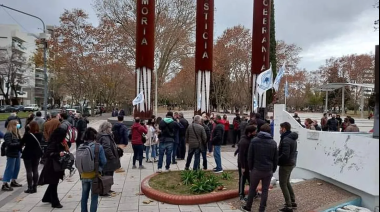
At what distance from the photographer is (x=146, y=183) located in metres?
8.36

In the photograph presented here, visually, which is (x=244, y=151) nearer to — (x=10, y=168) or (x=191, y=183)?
(x=191, y=183)

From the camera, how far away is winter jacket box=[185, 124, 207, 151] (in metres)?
9.57

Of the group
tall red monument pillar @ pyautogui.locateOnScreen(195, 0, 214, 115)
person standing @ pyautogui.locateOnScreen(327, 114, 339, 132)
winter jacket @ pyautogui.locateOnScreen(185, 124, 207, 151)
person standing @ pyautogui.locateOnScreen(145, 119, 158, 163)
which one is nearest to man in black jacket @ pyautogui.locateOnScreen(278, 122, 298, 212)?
winter jacket @ pyautogui.locateOnScreen(185, 124, 207, 151)

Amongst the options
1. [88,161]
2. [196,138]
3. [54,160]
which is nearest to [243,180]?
[196,138]

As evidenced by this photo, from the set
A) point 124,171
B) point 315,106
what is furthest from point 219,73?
point 315,106

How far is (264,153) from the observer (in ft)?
19.5

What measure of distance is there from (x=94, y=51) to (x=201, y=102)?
892 inches

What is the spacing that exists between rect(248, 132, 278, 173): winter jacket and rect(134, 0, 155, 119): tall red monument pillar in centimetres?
1734

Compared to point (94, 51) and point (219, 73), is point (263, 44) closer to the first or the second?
point (219, 73)

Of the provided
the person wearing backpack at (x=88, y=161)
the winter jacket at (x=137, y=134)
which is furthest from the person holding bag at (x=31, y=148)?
the winter jacket at (x=137, y=134)

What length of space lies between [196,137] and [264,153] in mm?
3851

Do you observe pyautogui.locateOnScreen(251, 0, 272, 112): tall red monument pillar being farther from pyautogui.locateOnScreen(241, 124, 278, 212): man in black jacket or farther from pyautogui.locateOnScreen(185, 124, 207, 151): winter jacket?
pyautogui.locateOnScreen(241, 124, 278, 212): man in black jacket

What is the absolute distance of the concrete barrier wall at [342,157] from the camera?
20.8ft

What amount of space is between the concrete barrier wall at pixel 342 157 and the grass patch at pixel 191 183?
194cm
